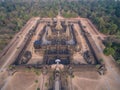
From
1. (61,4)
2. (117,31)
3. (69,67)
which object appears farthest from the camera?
(61,4)

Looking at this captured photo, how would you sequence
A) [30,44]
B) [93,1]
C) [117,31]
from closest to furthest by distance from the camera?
1. [30,44]
2. [117,31]
3. [93,1]

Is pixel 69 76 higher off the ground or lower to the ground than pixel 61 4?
lower

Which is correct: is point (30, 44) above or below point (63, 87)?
above

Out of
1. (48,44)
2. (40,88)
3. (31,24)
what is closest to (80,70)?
(40,88)

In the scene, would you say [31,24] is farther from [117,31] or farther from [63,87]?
[63,87]

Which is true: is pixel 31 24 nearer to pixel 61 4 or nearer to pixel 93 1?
pixel 61 4

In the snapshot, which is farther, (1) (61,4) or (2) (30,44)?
(1) (61,4)

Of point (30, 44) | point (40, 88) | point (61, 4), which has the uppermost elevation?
point (61, 4)

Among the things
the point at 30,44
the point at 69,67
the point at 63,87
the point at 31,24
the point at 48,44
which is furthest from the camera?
the point at 31,24

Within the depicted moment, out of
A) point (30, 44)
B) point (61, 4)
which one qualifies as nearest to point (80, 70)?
point (30, 44)
